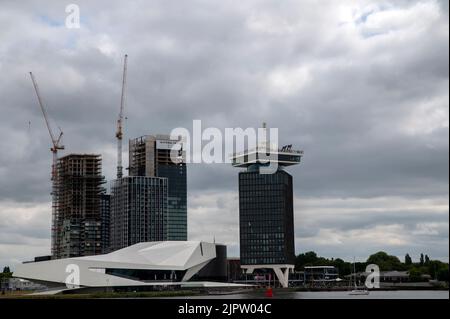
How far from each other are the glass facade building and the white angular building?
33096 mm

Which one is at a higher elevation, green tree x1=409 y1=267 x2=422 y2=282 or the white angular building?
the white angular building

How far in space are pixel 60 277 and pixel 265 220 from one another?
80849 mm

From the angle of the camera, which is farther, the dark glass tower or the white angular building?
the dark glass tower

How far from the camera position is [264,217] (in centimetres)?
19250

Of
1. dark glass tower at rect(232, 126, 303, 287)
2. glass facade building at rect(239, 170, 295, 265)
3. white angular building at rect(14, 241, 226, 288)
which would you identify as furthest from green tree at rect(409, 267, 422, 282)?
white angular building at rect(14, 241, 226, 288)

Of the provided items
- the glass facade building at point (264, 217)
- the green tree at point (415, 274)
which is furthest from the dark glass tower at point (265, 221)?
the green tree at point (415, 274)

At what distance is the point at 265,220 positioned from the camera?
192250 millimetres

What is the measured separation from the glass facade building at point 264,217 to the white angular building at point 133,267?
3310cm

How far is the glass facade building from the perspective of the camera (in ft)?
629

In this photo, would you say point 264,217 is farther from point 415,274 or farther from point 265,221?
point 415,274

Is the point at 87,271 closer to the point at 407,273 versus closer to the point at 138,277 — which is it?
the point at 138,277

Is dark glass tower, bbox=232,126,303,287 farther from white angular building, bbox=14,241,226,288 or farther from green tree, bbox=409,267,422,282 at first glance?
white angular building, bbox=14,241,226,288

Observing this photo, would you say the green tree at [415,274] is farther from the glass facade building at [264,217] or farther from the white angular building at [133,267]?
the white angular building at [133,267]
